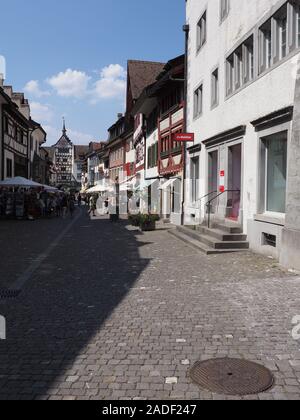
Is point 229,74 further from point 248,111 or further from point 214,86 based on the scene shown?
point 248,111

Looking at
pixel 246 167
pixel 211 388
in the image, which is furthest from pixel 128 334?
pixel 246 167

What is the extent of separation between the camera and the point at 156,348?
A: 5.31 metres

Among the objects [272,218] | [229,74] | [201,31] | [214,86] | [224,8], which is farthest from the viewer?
[201,31]

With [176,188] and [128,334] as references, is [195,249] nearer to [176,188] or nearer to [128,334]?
[128,334]

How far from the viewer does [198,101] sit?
69.4ft

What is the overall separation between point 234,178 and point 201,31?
26.0 ft

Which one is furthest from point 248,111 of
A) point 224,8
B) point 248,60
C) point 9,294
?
point 9,294

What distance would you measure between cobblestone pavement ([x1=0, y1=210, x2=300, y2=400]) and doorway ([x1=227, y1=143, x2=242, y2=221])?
5176mm

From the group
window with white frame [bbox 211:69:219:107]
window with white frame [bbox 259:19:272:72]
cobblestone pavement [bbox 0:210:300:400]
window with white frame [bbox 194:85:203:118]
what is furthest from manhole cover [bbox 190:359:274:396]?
window with white frame [bbox 194:85:203:118]

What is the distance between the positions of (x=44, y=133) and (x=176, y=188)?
36549 mm

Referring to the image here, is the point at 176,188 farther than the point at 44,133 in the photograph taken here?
No

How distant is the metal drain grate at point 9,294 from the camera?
25.9 feet

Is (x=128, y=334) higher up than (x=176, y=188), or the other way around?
(x=176, y=188)

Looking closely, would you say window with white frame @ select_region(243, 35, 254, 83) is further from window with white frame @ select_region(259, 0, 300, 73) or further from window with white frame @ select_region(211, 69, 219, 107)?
window with white frame @ select_region(211, 69, 219, 107)
